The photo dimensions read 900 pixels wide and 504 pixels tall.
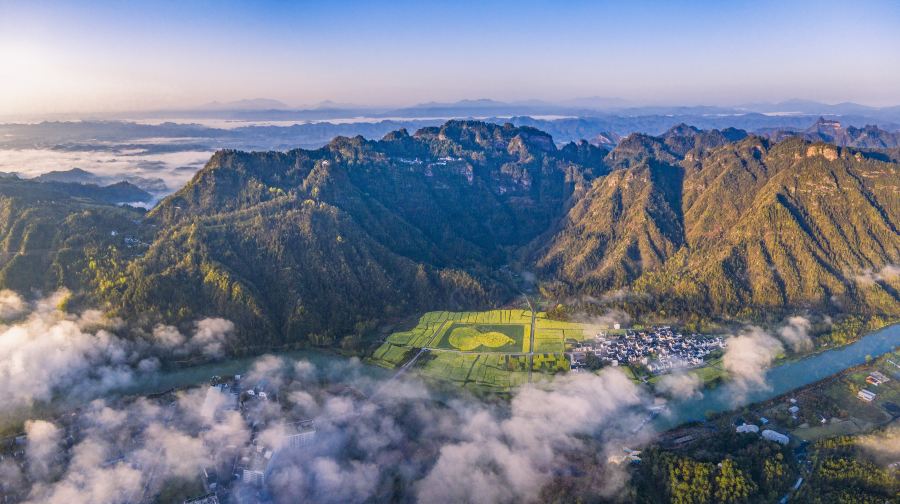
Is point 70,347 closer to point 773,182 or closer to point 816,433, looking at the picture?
point 816,433

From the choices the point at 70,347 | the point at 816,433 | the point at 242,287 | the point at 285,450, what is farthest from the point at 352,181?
the point at 816,433

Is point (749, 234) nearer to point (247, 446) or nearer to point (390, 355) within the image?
point (390, 355)

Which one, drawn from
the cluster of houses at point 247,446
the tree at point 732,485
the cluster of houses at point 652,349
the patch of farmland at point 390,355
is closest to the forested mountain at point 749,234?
the cluster of houses at point 652,349

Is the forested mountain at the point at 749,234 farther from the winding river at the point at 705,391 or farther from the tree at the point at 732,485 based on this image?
the tree at the point at 732,485

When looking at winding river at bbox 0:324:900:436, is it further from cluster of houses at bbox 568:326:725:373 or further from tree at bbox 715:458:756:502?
tree at bbox 715:458:756:502

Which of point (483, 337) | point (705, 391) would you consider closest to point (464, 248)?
point (483, 337)

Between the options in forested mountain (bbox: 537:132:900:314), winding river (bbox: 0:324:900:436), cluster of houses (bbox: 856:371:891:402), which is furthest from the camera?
forested mountain (bbox: 537:132:900:314)

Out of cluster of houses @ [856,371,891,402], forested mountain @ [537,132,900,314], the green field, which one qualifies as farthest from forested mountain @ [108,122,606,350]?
cluster of houses @ [856,371,891,402]
